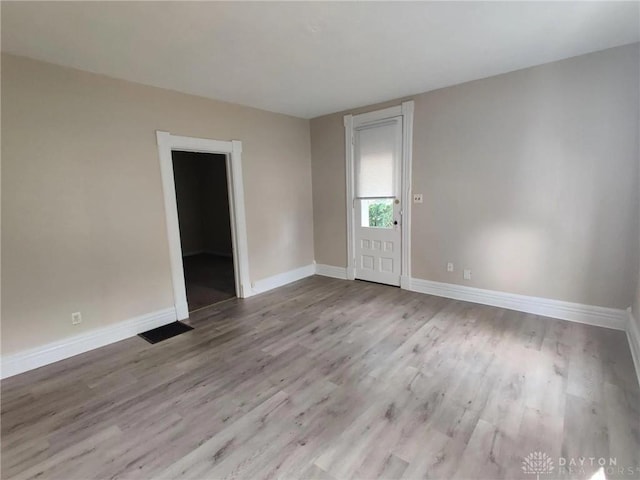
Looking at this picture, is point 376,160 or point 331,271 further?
point 331,271

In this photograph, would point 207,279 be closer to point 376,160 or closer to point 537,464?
point 376,160

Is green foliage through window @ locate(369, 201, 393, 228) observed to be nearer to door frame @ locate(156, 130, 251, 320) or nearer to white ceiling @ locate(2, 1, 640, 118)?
white ceiling @ locate(2, 1, 640, 118)

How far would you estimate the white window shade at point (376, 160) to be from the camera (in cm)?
434

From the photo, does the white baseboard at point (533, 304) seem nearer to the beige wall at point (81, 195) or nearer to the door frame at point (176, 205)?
the door frame at point (176, 205)

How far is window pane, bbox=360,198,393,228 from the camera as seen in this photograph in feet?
14.9

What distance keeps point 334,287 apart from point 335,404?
2623 millimetres

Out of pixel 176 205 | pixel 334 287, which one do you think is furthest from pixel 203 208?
pixel 334 287

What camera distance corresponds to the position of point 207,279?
539 cm

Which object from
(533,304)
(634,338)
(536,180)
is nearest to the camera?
(634,338)

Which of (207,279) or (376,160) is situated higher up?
(376,160)

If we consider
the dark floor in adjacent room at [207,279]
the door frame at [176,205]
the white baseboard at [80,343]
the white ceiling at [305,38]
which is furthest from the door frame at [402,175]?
the white baseboard at [80,343]

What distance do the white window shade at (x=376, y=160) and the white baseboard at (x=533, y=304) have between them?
1.45m

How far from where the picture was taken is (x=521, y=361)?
8.34 ft

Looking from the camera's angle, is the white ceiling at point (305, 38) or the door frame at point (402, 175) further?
the door frame at point (402, 175)
